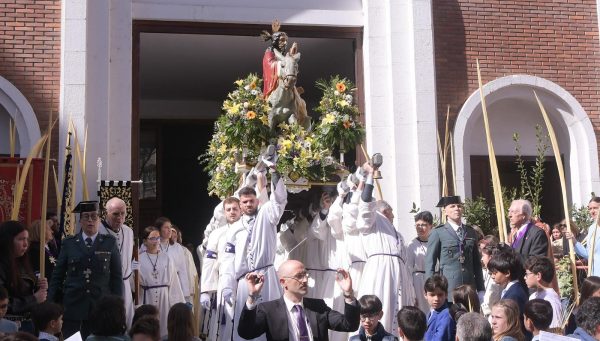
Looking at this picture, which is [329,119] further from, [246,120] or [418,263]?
[418,263]

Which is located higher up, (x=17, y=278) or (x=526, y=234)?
(x=526, y=234)

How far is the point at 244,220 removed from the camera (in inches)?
318

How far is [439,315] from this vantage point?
6.61m

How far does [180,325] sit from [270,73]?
6182 mm

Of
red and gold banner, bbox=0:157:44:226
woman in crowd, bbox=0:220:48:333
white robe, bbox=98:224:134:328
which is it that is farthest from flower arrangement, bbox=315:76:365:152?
woman in crowd, bbox=0:220:48:333

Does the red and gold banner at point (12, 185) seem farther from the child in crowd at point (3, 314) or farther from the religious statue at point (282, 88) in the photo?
the child in crowd at point (3, 314)

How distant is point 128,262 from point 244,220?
188 centimetres

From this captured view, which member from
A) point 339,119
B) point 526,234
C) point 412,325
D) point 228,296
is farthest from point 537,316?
point 339,119

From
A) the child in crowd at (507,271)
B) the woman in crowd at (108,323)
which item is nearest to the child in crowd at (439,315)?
the child in crowd at (507,271)

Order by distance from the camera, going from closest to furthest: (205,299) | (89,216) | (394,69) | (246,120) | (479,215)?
1. (89,216)
2. (205,299)
3. (246,120)
4. (479,215)
5. (394,69)

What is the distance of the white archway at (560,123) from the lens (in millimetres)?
13023

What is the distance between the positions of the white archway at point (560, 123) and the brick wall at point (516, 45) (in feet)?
0.59

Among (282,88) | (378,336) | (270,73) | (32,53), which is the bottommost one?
(378,336)

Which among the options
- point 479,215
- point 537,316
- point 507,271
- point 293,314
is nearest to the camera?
point 537,316
